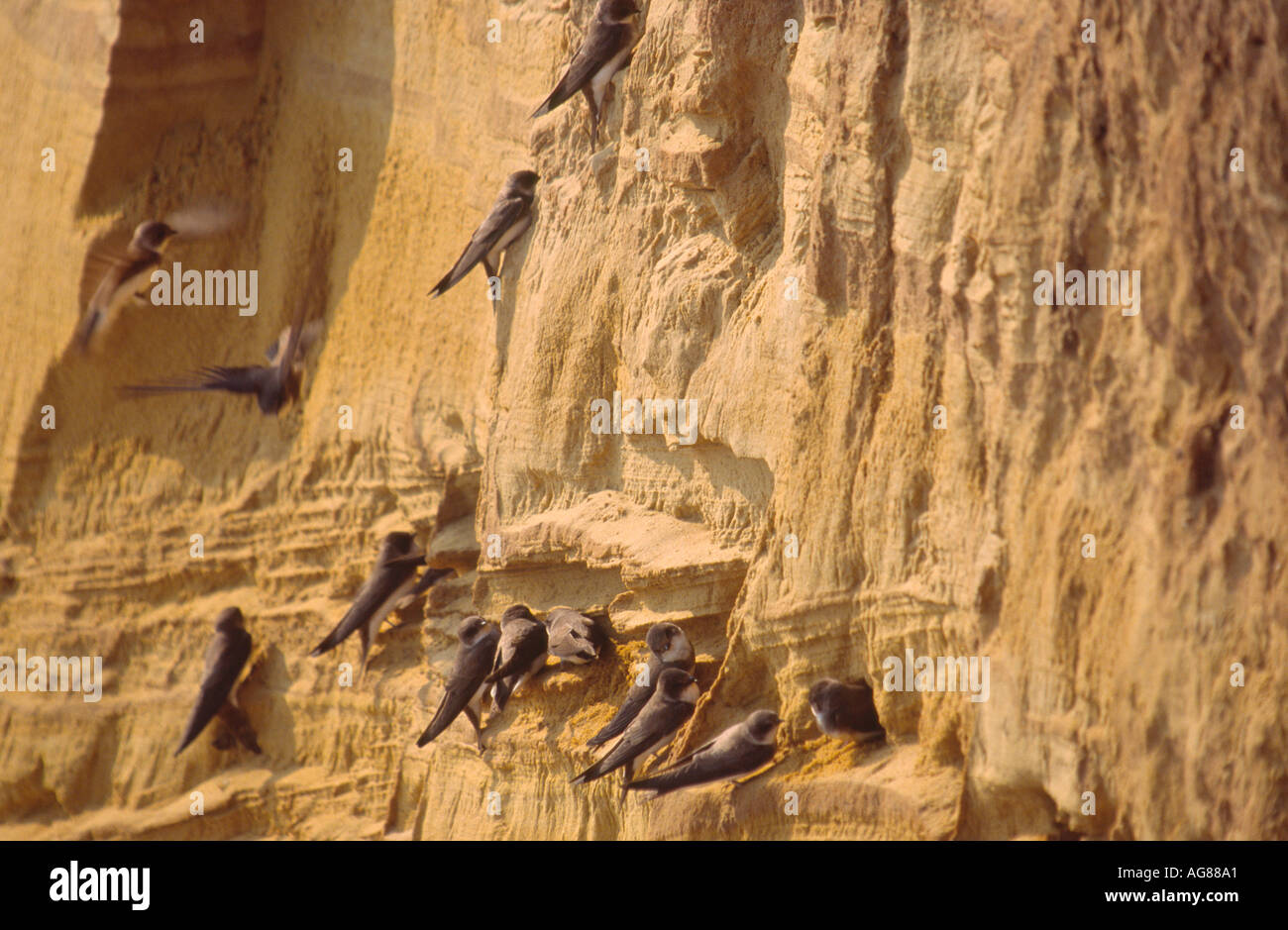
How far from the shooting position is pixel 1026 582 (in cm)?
371

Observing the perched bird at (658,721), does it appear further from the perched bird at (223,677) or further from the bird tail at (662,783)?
the perched bird at (223,677)

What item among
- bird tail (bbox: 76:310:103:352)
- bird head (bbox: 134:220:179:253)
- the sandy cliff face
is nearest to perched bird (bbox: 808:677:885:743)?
the sandy cliff face

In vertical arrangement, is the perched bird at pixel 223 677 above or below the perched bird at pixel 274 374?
below

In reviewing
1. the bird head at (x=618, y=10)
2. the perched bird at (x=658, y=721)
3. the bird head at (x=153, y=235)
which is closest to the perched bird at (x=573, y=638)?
the perched bird at (x=658, y=721)

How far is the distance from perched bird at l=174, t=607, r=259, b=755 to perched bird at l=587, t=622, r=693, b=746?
2.89 metres

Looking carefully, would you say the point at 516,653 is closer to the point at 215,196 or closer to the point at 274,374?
the point at 274,374

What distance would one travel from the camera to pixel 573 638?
17.7ft

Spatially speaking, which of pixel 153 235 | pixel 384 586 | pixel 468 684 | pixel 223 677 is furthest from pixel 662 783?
pixel 153 235

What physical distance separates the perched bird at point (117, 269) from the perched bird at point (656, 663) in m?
4.05

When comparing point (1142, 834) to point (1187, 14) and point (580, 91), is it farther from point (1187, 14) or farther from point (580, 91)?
point (580, 91)

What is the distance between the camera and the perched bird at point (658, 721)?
470cm

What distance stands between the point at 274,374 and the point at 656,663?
11.5ft

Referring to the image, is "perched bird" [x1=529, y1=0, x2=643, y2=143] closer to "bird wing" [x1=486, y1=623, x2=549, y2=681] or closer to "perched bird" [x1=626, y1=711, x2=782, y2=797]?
"bird wing" [x1=486, y1=623, x2=549, y2=681]

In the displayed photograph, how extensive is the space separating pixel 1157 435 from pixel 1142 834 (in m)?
0.94
